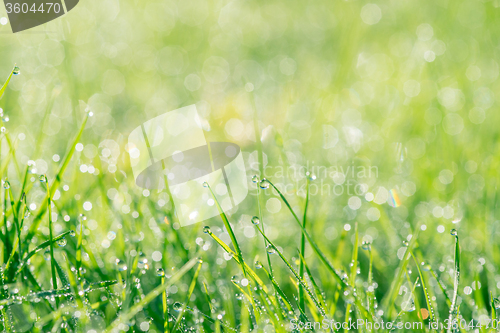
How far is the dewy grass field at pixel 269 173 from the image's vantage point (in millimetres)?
624

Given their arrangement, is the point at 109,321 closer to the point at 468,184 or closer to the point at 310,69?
the point at 468,184

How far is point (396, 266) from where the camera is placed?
837 mm

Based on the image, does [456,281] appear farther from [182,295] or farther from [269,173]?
[269,173]

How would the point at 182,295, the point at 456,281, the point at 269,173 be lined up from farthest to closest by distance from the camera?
the point at 269,173, the point at 182,295, the point at 456,281

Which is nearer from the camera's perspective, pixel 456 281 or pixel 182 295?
pixel 456 281

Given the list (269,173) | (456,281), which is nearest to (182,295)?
(456,281)

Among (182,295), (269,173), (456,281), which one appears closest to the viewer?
(456,281)

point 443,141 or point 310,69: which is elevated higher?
point 310,69

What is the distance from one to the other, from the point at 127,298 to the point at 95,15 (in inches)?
118

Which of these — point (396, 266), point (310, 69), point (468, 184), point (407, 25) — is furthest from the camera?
point (407, 25)

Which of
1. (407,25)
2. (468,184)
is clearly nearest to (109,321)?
(468,184)

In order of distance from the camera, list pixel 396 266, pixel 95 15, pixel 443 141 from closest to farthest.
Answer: pixel 396 266, pixel 443 141, pixel 95 15

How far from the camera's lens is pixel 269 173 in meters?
1.23

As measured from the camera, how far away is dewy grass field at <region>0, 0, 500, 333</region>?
0.62 m
